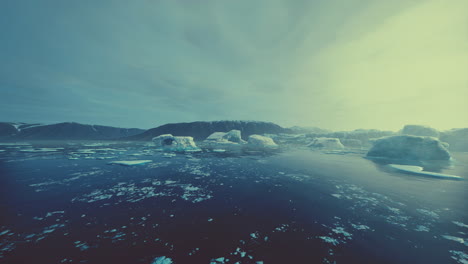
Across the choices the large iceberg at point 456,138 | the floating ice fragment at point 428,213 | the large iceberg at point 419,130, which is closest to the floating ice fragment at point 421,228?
the floating ice fragment at point 428,213

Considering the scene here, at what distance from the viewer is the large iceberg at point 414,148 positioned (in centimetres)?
3089

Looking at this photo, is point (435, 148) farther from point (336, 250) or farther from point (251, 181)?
point (336, 250)

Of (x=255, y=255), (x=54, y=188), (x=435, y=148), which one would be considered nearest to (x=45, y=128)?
(x=54, y=188)

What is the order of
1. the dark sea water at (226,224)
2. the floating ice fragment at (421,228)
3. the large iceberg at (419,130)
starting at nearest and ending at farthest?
the dark sea water at (226,224)
the floating ice fragment at (421,228)
the large iceberg at (419,130)

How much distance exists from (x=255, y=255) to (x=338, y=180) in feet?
41.4

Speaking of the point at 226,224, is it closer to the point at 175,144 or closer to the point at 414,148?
the point at 175,144

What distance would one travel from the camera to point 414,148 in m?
31.6

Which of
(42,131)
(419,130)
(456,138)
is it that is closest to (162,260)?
(419,130)

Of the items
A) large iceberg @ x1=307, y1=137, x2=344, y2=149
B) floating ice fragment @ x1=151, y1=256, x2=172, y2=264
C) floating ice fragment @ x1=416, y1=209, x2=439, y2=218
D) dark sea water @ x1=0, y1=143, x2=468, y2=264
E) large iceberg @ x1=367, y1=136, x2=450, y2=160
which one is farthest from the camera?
large iceberg @ x1=307, y1=137, x2=344, y2=149

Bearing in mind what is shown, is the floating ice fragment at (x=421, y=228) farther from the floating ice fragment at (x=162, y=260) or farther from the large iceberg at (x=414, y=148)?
the large iceberg at (x=414, y=148)

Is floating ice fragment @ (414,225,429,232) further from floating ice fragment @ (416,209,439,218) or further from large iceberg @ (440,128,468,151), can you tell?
large iceberg @ (440,128,468,151)

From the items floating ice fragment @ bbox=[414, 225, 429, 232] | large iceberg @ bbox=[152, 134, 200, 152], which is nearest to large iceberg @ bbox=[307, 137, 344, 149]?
large iceberg @ bbox=[152, 134, 200, 152]

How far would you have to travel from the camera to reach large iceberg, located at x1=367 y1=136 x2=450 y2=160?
3089 centimetres

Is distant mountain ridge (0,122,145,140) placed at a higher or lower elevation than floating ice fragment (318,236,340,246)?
higher
